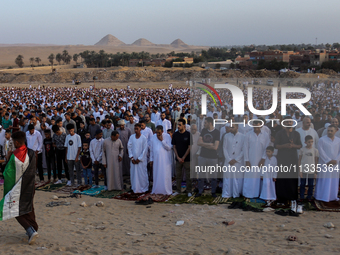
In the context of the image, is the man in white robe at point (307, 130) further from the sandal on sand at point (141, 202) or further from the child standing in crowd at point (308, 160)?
the sandal on sand at point (141, 202)

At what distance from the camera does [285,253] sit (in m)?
4.45

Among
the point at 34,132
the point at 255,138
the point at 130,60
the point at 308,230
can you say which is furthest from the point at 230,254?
the point at 130,60

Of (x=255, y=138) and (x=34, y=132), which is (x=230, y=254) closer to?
(x=255, y=138)

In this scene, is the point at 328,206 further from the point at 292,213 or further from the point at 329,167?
the point at 292,213

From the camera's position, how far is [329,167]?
6.54 m

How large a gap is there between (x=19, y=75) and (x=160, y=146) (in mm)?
68403

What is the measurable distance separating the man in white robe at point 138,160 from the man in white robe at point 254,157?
2203 mm

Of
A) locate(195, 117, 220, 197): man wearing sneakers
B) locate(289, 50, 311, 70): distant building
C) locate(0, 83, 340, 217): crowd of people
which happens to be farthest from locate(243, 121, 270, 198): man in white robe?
locate(289, 50, 311, 70): distant building

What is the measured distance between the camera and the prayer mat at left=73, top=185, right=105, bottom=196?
7599 millimetres

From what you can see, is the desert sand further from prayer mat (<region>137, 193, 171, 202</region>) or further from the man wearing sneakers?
the man wearing sneakers

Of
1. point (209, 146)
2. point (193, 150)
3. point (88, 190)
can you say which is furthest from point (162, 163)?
point (88, 190)

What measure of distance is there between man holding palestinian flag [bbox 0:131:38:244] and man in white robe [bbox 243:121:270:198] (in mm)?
4087

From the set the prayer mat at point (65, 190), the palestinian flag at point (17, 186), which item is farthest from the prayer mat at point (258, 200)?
the palestinian flag at point (17, 186)

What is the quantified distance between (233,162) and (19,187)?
407cm
